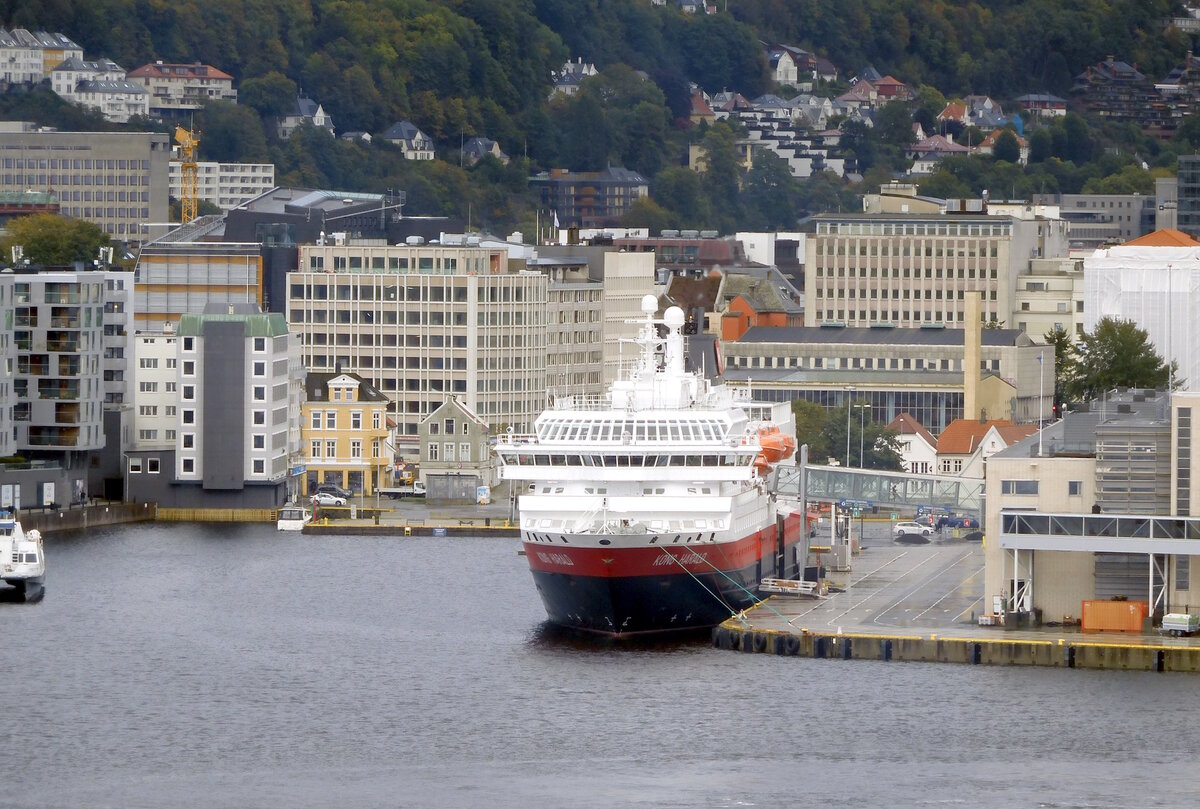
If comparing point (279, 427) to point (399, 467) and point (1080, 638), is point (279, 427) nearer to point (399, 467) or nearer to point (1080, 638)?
point (399, 467)

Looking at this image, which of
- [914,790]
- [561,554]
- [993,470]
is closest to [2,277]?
[561,554]

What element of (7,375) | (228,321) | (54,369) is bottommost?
(7,375)

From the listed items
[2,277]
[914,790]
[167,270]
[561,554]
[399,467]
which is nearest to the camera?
[914,790]

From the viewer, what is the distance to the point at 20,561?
8756 centimetres

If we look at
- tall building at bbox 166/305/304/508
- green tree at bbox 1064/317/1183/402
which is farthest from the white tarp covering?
tall building at bbox 166/305/304/508

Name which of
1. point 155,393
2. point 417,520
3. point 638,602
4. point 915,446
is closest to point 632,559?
point 638,602

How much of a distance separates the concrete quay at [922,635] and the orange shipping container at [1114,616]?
40 cm

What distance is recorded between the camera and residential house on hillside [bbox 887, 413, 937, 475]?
5037 inches

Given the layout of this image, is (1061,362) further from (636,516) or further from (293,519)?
(636,516)

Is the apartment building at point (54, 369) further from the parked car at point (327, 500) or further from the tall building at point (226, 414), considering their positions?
the parked car at point (327, 500)

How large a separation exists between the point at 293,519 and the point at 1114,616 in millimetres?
42739

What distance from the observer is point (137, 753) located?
2574 inches

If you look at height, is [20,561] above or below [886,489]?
below

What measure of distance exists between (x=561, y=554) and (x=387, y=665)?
5.71 m
